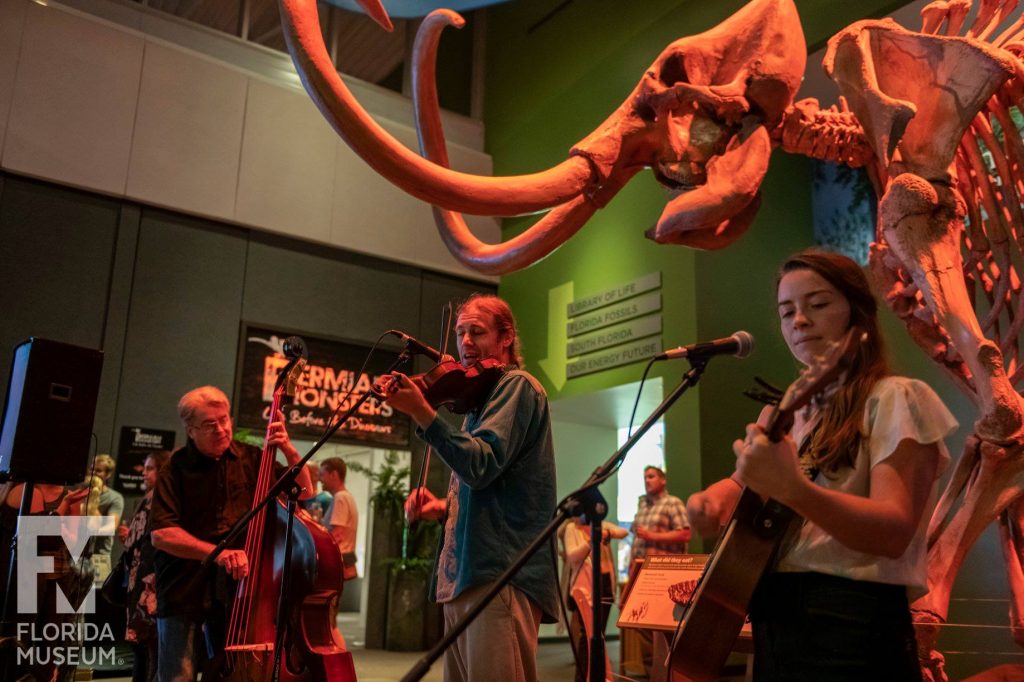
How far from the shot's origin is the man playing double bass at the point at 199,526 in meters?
2.91

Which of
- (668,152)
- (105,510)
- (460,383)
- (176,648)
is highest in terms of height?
(668,152)

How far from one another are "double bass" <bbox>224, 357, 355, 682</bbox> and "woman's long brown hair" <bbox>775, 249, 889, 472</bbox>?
1802 millimetres

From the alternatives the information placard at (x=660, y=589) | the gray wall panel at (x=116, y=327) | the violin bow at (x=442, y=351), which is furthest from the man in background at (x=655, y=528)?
the gray wall panel at (x=116, y=327)

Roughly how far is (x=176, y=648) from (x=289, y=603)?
52 cm

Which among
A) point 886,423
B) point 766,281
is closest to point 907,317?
point 886,423

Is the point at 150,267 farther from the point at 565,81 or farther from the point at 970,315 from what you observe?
the point at 970,315

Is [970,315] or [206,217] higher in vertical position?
[206,217]

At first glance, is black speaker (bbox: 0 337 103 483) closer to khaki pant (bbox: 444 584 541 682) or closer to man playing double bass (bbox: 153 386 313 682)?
man playing double bass (bbox: 153 386 313 682)

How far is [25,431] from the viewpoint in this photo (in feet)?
10.9

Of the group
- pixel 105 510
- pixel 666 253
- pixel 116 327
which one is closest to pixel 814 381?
pixel 666 253

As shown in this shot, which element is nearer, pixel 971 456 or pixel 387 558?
pixel 971 456

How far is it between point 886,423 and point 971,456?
221cm

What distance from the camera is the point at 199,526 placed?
10.1ft

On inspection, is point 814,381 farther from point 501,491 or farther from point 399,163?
point 399,163
